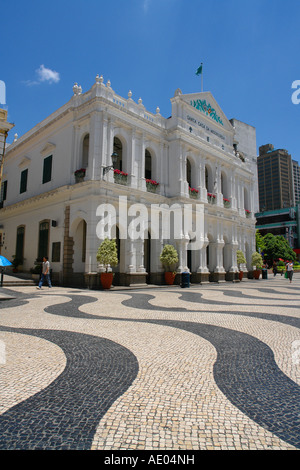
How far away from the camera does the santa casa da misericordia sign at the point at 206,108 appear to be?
23.3 metres

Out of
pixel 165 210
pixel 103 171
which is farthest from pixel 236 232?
pixel 103 171

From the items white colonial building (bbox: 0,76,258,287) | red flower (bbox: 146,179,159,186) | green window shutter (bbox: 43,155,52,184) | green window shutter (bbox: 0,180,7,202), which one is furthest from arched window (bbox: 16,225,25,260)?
red flower (bbox: 146,179,159,186)

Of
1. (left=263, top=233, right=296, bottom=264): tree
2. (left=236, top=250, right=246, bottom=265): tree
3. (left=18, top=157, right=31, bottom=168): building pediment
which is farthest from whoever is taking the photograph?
(left=263, top=233, right=296, bottom=264): tree

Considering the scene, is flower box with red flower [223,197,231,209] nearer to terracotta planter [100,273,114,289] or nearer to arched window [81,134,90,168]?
arched window [81,134,90,168]

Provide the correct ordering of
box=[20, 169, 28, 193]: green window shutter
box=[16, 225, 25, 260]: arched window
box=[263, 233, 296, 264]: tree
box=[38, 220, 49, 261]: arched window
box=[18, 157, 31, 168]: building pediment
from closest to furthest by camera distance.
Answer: box=[38, 220, 49, 261]: arched window, box=[16, 225, 25, 260]: arched window, box=[18, 157, 31, 168]: building pediment, box=[20, 169, 28, 193]: green window shutter, box=[263, 233, 296, 264]: tree

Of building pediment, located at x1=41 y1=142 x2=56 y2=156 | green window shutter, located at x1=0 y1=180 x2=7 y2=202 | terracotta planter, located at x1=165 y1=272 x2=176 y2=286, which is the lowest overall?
terracotta planter, located at x1=165 y1=272 x2=176 y2=286

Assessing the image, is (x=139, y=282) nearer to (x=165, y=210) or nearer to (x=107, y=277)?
(x=107, y=277)

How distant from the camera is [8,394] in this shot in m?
2.95

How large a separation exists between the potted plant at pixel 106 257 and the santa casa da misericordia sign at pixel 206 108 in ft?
46.7

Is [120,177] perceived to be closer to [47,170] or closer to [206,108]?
[47,170]

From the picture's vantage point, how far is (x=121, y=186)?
1692 centimetres

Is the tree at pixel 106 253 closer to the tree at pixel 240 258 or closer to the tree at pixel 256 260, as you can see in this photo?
the tree at pixel 240 258

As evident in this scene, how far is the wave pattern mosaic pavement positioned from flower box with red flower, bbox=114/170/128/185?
39.9ft

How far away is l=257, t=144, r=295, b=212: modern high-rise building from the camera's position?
11700 centimetres
